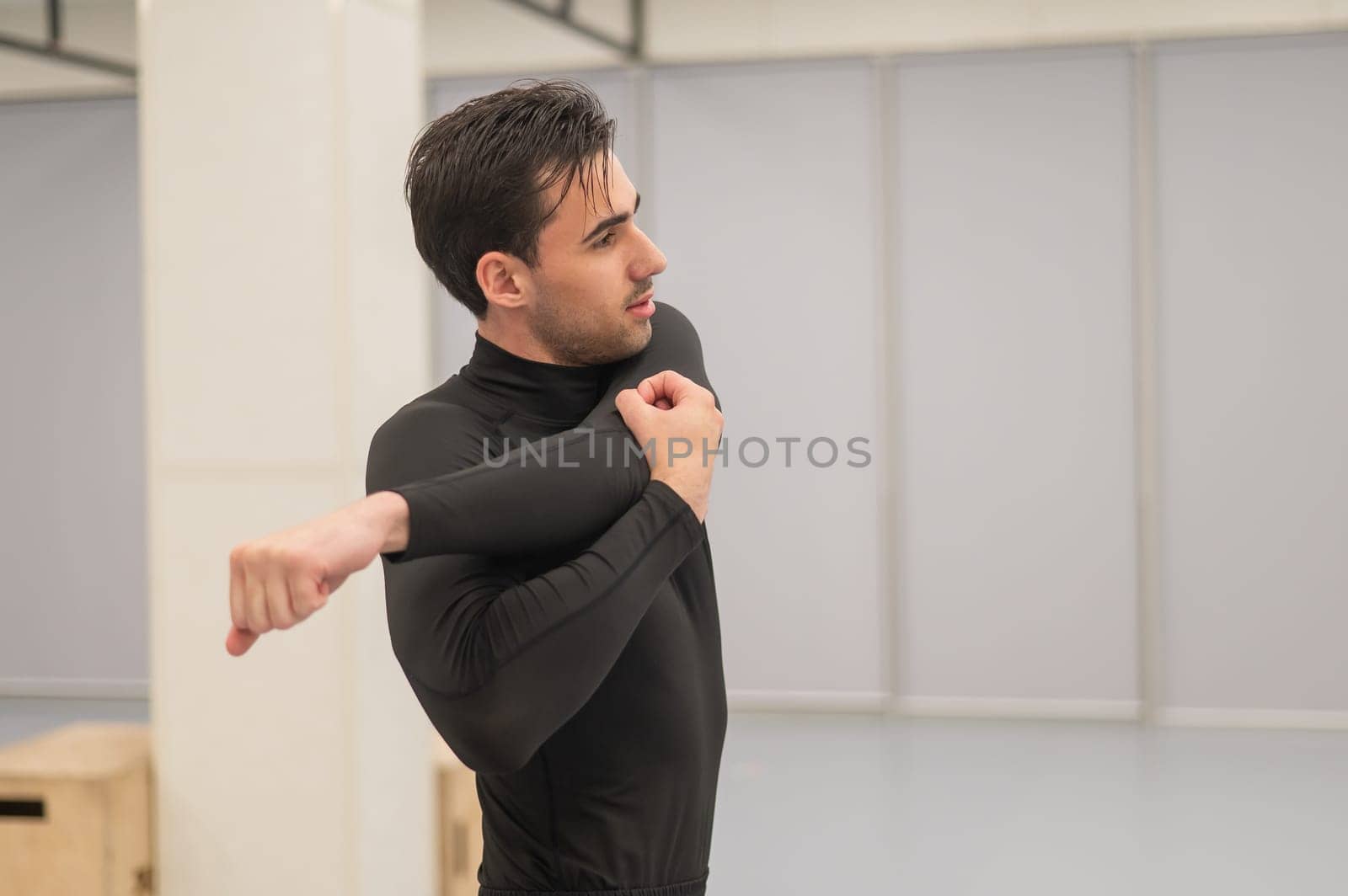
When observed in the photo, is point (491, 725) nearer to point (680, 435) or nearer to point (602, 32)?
point (680, 435)

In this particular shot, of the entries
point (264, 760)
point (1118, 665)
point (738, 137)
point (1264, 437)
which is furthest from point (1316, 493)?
point (264, 760)

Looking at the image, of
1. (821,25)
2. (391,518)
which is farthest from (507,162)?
(821,25)

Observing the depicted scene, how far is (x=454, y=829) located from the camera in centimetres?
287

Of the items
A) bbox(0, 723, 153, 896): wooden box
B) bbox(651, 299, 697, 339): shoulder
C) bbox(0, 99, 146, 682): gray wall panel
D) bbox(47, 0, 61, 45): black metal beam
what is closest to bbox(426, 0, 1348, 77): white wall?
bbox(47, 0, 61, 45): black metal beam

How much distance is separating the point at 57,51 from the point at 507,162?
483 centimetres

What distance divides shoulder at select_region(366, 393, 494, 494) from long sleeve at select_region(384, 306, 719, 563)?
64mm

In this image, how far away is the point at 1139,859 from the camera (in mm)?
3588

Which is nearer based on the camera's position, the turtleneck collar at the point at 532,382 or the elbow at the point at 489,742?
the elbow at the point at 489,742

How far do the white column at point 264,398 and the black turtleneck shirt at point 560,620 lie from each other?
1602 millimetres

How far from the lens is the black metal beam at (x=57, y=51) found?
478cm

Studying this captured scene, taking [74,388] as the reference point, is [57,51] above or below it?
above

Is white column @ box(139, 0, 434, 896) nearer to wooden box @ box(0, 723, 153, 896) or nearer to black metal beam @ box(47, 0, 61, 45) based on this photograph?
wooden box @ box(0, 723, 153, 896)

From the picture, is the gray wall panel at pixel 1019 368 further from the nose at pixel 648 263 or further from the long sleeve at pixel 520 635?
the long sleeve at pixel 520 635

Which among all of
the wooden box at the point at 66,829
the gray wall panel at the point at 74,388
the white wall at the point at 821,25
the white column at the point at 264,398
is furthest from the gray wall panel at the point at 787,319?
the wooden box at the point at 66,829
